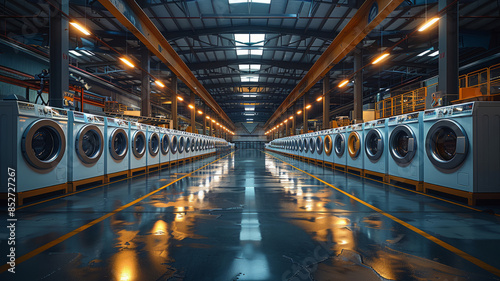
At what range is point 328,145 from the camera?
38.8 feet

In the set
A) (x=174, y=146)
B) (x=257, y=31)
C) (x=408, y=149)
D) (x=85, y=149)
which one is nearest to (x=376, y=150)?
(x=408, y=149)

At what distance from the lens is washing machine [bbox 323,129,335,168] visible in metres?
11.3

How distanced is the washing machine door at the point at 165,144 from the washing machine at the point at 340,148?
27.0 ft

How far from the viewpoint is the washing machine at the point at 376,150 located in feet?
23.5

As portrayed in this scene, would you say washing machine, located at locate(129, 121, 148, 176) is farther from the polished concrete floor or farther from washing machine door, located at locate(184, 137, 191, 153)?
washing machine door, located at locate(184, 137, 191, 153)

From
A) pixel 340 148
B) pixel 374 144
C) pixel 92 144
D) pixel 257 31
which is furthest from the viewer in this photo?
pixel 257 31

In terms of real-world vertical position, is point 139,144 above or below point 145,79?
below

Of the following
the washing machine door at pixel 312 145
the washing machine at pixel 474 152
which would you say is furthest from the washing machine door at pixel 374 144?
the washing machine door at pixel 312 145

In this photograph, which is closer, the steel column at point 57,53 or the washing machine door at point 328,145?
the steel column at point 57,53

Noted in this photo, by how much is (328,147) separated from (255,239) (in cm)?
983

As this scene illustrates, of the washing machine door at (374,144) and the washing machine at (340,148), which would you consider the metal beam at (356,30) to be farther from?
the washing machine door at (374,144)

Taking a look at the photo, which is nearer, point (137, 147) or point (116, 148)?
point (116, 148)

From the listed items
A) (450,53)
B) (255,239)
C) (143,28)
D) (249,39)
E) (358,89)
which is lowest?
(255,239)

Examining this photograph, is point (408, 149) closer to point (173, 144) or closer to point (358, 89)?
point (358, 89)
